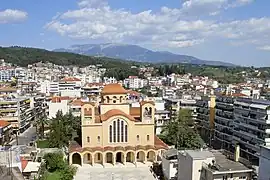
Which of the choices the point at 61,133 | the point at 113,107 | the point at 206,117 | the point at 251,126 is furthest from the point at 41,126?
the point at 251,126

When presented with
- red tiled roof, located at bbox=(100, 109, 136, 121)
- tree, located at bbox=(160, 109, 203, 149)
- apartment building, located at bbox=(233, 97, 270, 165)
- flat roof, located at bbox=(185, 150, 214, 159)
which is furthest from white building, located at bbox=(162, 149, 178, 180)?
apartment building, located at bbox=(233, 97, 270, 165)

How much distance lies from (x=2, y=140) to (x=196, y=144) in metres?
25.3

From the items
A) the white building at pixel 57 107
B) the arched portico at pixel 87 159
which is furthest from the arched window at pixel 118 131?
the white building at pixel 57 107

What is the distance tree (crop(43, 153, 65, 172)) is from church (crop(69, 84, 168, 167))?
3160mm

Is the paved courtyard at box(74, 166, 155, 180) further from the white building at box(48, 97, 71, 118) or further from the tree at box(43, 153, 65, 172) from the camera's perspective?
the white building at box(48, 97, 71, 118)

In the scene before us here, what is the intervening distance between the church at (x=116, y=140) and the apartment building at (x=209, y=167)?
10.5 meters

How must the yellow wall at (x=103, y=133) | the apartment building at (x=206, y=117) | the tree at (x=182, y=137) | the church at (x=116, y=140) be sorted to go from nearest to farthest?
the church at (x=116, y=140) → the yellow wall at (x=103, y=133) → the tree at (x=182, y=137) → the apartment building at (x=206, y=117)

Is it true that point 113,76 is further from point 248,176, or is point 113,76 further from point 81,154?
point 248,176

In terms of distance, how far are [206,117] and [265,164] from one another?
2957 centimetres

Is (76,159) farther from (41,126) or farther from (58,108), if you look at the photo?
(58,108)

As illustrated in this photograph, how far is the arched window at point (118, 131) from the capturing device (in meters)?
39.1

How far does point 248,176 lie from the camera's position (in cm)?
2531

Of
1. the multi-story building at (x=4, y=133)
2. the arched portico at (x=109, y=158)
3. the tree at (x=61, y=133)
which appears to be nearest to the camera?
the arched portico at (x=109, y=158)

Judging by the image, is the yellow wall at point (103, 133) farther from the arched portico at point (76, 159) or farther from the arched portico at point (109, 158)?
the arched portico at point (76, 159)
